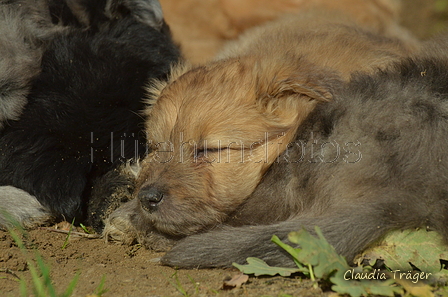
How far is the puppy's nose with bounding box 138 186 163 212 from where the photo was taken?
3159mm

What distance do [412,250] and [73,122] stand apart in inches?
94.9

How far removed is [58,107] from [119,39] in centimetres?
78

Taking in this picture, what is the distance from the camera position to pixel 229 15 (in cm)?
706

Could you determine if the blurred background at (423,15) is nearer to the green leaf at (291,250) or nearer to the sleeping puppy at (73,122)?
the sleeping puppy at (73,122)

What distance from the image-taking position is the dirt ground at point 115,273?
267cm

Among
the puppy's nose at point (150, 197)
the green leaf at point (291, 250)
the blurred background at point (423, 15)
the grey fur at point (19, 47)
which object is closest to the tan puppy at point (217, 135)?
the puppy's nose at point (150, 197)

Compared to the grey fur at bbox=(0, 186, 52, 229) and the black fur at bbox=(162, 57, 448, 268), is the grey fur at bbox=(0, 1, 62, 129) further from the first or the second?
the black fur at bbox=(162, 57, 448, 268)

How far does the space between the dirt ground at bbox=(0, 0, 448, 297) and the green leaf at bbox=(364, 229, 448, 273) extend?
0.46 m

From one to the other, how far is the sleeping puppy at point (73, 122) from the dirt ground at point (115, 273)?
299mm

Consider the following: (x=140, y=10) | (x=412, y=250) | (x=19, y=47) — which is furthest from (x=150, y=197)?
(x=140, y=10)

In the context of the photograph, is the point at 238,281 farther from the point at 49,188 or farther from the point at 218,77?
the point at 49,188

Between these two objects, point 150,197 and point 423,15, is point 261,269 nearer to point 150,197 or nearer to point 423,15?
point 150,197

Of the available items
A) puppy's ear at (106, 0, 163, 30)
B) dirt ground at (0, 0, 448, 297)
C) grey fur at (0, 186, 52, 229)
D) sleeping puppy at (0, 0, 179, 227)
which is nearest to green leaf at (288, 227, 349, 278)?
dirt ground at (0, 0, 448, 297)

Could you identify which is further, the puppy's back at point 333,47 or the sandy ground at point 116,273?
the puppy's back at point 333,47
